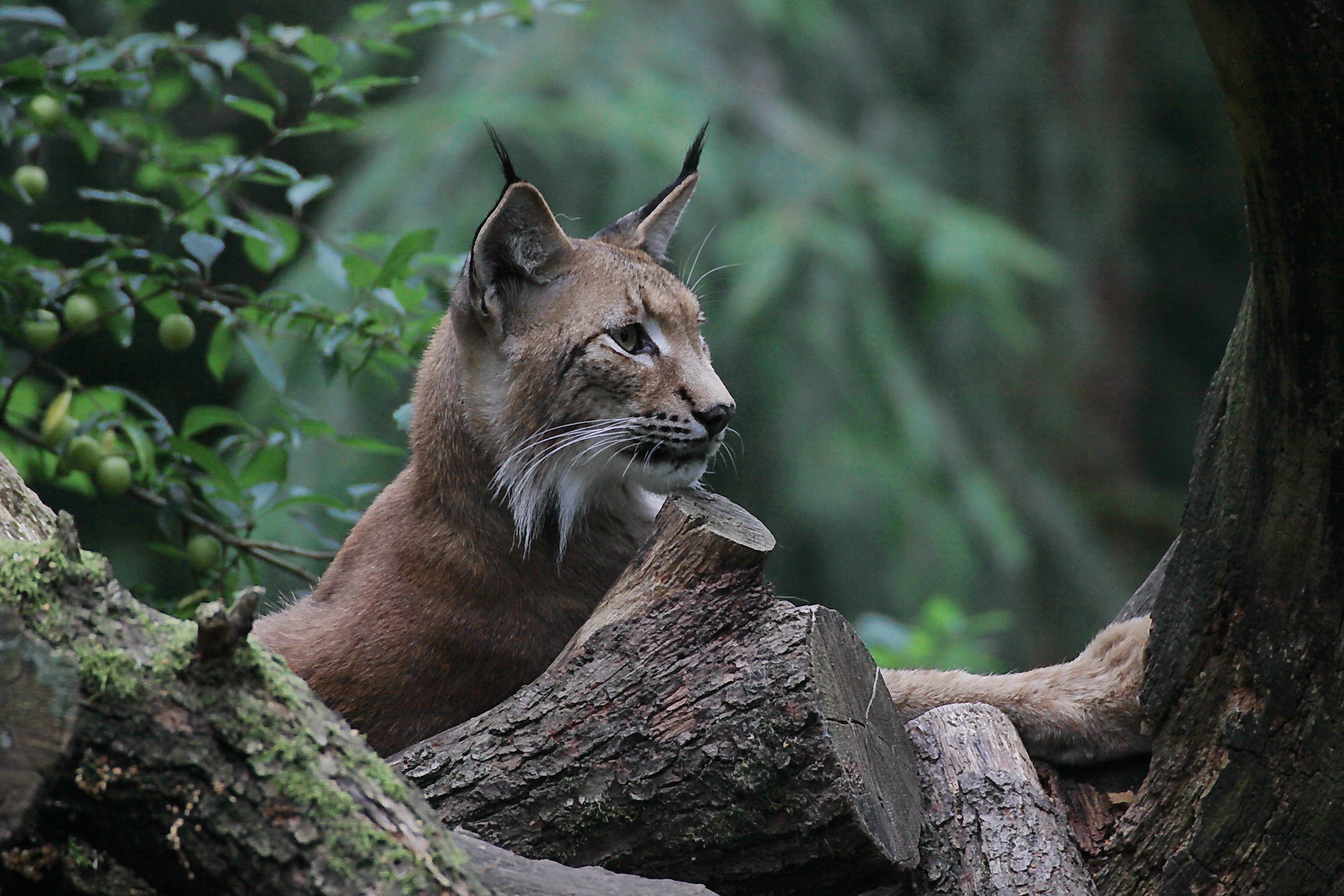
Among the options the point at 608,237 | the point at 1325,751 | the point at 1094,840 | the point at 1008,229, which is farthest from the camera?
the point at 1008,229

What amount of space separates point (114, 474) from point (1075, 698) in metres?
3.00

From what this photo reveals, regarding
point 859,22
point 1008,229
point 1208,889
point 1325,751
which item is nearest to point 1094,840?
point 1208,889

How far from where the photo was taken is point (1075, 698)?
3.40 m

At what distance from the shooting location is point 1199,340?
46.4ft

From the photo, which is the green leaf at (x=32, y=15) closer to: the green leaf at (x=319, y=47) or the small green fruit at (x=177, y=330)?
the green leaf at (x=319, y=47)

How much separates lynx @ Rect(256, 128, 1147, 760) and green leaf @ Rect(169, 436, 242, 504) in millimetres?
578

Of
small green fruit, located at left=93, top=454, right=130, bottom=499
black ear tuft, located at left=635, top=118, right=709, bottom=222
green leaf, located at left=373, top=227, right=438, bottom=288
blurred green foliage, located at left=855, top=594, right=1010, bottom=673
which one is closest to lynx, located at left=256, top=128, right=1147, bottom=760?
green leaf, located at left=373, top=227, right=438, bottom=288

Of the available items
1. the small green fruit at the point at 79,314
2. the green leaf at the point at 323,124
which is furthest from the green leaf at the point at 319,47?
the small green fruit at the point at 79,314

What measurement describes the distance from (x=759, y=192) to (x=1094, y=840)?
20.1ft

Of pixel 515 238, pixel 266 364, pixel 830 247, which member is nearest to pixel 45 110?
pixel 266 364

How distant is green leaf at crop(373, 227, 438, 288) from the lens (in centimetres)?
402

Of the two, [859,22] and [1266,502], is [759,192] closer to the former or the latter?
[859,22]

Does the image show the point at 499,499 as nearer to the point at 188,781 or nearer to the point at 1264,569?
the point at 188,781

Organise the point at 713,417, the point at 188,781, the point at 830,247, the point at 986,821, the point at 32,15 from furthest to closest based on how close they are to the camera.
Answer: the point at 830,247, the point at 32,15, the point at 713,417, the point at 986,821, the point at 188,781
